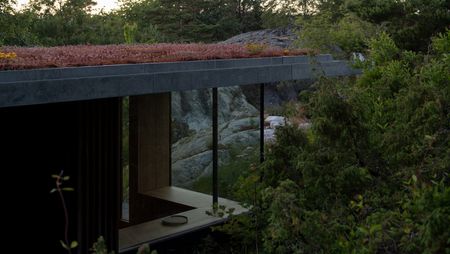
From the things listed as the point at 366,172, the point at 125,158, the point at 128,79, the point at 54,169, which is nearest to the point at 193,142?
the point at 125,158

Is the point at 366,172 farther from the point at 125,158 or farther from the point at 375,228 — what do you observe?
the point at 125,158

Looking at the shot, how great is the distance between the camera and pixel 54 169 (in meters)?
6.15

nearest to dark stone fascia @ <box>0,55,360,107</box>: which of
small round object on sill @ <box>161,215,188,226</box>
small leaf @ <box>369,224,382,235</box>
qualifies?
small round object on sill @ <box>161,215,188,226</box>

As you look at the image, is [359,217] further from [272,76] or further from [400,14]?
[400,14]

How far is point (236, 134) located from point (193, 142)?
2.28ft

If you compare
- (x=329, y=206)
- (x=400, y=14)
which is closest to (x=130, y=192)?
(x=329, y=206)

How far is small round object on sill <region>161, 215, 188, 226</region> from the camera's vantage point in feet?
23.4

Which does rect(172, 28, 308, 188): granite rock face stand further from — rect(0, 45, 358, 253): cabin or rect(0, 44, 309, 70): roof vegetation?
rect(0, 44, 309, 70): roof vegetation

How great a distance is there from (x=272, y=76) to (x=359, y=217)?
9.90ft

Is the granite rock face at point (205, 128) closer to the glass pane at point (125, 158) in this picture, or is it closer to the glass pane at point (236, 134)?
the glass pane at point (236, 134)

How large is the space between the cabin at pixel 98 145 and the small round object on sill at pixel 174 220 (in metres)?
0.04

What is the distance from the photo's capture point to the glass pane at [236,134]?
7641mm

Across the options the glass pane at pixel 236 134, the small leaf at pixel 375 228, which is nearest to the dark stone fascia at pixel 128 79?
the glass pane at pixel 236 134

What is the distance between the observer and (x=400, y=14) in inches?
503
